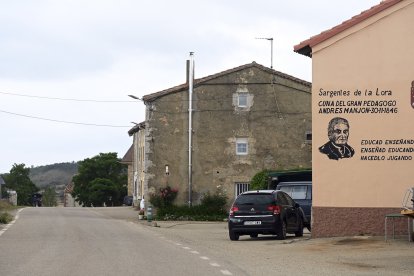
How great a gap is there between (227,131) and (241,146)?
1285 millimetres

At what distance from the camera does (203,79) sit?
1996 inches

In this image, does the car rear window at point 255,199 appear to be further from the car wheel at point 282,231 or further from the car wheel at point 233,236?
the car wheel at point 233,236

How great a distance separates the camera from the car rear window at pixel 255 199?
25.1m

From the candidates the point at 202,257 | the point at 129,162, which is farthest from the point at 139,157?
the point at 202,257

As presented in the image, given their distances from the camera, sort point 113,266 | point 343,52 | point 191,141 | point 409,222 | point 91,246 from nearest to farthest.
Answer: point 113,266 < point 91,246 < point 409,222 < point 343,52 < point 191,141

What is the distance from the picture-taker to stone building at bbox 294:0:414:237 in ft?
75.5

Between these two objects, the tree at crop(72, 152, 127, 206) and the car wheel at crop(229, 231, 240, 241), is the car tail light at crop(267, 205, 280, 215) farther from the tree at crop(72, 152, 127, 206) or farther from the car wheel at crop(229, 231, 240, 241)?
the tree at crop(72, 152, 127, 206)

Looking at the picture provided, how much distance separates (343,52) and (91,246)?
8972 millimetres

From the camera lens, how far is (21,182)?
138375 millimetres

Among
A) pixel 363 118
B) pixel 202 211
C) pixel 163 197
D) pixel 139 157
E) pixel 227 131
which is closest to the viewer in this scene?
pixel 363 118

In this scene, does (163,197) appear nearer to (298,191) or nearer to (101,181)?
(298,191)

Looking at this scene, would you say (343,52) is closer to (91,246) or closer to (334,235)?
(334,235)

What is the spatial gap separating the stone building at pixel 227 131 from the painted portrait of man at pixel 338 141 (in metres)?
26.8

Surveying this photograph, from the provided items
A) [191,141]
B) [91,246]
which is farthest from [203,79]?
[91,246]
